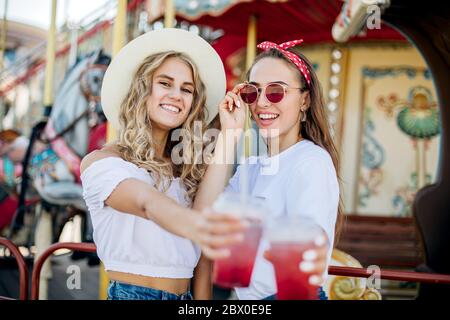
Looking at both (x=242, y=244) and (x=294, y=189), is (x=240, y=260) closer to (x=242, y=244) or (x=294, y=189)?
(x=242, y=244)

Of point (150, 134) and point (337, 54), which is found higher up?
point (337, 54)

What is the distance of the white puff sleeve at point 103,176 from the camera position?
54.2 inches

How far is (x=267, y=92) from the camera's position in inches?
59.4

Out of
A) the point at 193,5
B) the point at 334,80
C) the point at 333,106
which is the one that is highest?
the point at 193,5

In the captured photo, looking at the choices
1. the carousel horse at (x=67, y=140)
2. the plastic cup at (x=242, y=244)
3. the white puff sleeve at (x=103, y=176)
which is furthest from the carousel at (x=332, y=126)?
the plastic cup at (x=242, y=244)

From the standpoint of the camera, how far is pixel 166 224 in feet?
3.79

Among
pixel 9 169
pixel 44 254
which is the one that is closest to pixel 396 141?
pixel 9 169

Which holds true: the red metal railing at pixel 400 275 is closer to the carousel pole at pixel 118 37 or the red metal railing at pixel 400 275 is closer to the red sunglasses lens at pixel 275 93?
the red sunglasses lens at pixel 275 93

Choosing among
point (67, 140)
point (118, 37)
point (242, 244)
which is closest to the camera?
point (242, 244)

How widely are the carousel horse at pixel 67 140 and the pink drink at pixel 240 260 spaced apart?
344 centimetres

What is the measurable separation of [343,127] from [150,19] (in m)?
2.65

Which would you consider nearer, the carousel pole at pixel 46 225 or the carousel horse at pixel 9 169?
the carousel pole at pixel 46 225

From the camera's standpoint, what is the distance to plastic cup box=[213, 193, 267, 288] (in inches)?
39.5

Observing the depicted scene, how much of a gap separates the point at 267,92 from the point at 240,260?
2.07 ft
